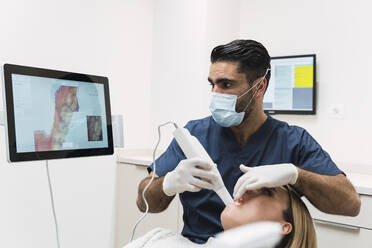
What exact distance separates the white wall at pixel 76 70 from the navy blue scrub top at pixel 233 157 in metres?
0.90

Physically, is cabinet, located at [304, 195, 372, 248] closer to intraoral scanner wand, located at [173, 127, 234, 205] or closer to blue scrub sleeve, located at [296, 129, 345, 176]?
blue scrub sleeve, located at [296, 129, 345, 176]

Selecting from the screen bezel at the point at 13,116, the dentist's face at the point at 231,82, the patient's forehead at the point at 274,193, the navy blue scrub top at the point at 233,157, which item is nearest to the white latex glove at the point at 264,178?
the patient's forehead at the point at 274,193

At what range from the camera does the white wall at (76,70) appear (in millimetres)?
1840

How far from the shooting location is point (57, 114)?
1.03 metres

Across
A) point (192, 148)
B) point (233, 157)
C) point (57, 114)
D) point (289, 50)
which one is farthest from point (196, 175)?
point (289, 50)

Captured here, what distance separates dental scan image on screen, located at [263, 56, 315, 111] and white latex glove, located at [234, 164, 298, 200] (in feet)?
4.15

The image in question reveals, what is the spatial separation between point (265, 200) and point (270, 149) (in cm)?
38

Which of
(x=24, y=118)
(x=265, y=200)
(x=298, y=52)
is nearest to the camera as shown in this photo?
(x=265, y=200)

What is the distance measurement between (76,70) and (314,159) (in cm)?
136

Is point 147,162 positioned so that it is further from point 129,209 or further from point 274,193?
point 274,193

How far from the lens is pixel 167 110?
230 centimetres

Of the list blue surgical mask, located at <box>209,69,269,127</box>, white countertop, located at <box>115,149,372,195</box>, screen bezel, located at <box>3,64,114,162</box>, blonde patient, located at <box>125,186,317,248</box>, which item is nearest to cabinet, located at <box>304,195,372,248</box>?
white countertop, located at <box>115,149,372,195</box>

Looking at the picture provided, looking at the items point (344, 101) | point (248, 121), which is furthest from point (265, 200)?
point (344, 101)

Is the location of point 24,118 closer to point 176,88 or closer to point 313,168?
point 313,168
